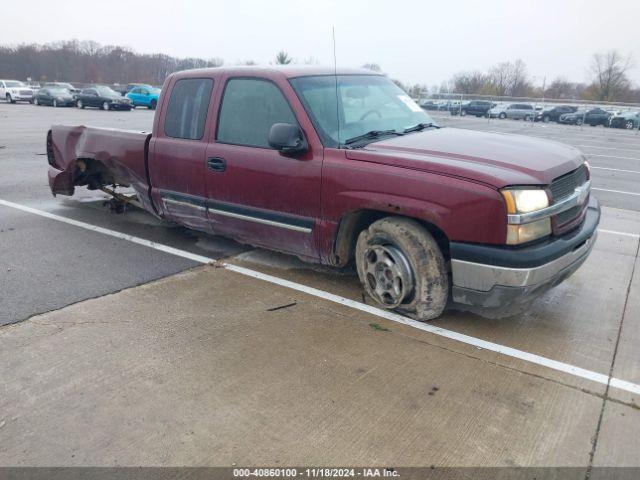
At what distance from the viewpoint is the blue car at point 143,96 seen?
1388 inches

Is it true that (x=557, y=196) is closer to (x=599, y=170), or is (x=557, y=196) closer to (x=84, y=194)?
(x=84, y=194)

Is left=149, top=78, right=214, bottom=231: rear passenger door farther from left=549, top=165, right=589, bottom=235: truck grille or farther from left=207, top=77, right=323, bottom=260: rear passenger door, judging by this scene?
left=549, top=165, right=589, bottom=235: truck grille

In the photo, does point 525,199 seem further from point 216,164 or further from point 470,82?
point 470,82

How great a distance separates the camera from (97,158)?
243 inches

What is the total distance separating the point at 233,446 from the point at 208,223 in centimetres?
286

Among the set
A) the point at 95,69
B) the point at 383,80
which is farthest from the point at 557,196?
the point at 95,69

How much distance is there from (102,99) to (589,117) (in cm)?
3027

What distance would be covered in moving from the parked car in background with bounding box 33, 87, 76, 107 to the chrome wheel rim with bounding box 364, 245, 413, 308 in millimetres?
35190

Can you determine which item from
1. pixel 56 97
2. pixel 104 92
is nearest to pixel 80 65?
pixel 56 97

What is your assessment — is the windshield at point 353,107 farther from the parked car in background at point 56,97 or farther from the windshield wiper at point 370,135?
the parked car in background at point 56,97

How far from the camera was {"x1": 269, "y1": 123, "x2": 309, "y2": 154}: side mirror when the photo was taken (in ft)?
13.0

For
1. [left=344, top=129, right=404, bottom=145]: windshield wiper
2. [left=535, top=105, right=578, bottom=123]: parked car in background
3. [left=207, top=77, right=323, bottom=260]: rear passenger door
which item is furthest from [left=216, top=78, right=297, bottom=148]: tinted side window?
[left=535, top=105, right=578, bottom=123]: parked car in background

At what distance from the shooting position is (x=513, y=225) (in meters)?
3.29

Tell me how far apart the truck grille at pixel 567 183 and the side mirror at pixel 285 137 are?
184 cm
